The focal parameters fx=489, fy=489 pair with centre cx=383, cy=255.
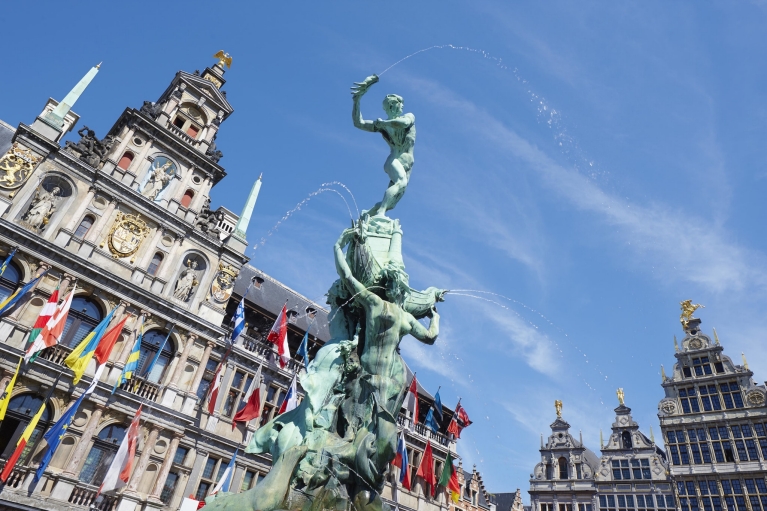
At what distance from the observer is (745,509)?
28.5 meters

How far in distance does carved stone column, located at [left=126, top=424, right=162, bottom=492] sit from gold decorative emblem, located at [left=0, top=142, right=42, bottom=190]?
1069 centimetres

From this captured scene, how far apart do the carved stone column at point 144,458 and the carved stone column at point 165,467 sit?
64 cm

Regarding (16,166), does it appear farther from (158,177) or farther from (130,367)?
(130,367)

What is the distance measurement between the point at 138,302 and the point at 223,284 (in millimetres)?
4166

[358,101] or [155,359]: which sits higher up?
[358,101]

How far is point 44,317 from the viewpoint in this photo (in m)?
16.2

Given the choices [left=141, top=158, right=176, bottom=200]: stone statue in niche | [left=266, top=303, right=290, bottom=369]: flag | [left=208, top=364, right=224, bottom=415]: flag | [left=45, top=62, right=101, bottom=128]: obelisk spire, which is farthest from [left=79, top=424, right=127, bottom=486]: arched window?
[left=45, top=62, right=101, bottom=128]: obelisk spire

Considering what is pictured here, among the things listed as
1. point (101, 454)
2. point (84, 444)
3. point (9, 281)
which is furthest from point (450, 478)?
point (9, 281)

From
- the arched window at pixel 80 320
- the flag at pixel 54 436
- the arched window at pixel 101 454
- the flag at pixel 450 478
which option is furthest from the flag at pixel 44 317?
the flag at pixel 450 478

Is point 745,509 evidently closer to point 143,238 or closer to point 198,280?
point 198,280

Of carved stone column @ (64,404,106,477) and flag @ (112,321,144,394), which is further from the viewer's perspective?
flag @ (112,321,144,394)

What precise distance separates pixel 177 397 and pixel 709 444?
32223mm

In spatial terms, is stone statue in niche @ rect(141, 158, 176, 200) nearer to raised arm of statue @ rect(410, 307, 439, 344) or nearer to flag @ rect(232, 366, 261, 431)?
flag @ rect(232, 366, 261, 431)

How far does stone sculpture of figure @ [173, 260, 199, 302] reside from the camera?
21.7 metres
